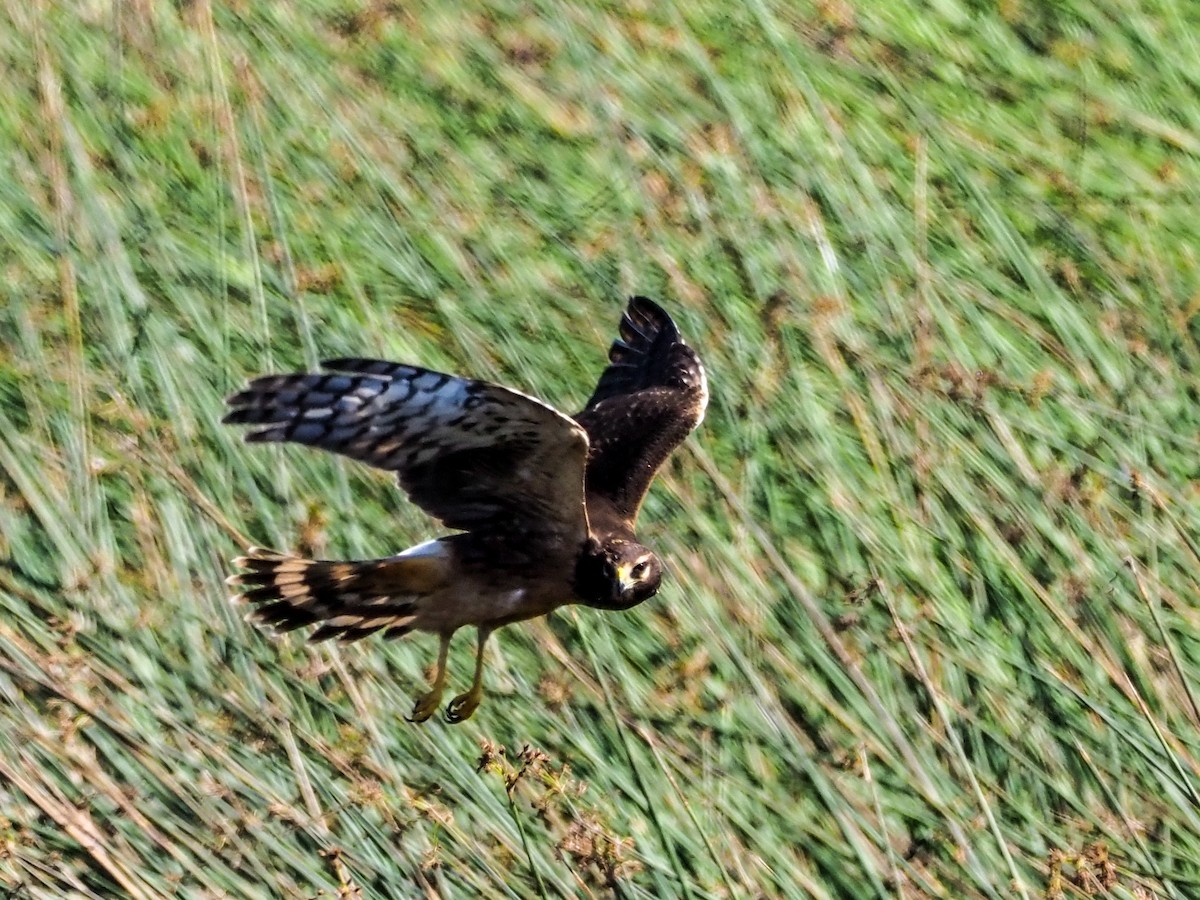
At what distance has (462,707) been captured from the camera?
194 inches

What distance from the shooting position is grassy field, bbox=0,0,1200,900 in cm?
480

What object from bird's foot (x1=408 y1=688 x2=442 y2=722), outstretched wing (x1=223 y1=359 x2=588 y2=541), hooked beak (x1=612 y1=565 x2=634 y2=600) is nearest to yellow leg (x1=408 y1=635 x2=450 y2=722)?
bird's foot (x1=408 y1=688 x2=442 y2=722)

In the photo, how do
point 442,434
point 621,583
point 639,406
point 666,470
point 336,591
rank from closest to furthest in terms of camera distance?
1. point 442,434
2. point 621,583
3. point 336,591
4. point 639,406
5. point 666,470

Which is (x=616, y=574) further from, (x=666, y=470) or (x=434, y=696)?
(x=666, y=470)

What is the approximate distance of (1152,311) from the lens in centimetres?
635

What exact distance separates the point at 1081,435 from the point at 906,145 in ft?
3.99

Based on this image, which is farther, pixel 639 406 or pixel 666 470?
pixel 666 470

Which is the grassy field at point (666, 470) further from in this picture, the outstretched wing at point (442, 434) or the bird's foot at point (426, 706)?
the outstretched wing at point (442, 434)

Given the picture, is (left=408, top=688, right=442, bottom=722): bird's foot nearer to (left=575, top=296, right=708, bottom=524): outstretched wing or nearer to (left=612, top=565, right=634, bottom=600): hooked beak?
(left=612, top=565, right=634, bottom=600): hooked beak

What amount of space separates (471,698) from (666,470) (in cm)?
85

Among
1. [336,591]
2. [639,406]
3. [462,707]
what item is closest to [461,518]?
[336,591]

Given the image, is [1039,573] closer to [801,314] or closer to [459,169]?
[801,314]

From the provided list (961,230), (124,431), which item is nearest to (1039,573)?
(961,230)

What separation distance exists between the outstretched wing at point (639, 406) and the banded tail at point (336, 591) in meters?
0.49
